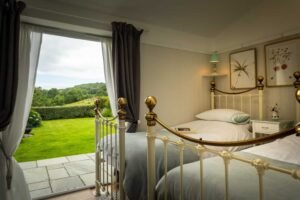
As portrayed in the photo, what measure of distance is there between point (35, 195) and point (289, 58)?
142 inches

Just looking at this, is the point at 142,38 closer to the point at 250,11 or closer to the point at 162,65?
the point at 162,65

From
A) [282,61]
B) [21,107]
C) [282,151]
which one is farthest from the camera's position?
[282,61]

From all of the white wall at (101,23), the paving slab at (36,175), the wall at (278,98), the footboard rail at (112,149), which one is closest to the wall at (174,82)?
the white wall at (101,23)

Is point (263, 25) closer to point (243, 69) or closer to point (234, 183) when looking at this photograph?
point (243, 69)

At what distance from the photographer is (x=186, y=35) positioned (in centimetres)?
345

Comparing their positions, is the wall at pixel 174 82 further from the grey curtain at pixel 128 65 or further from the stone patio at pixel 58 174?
the stone patio at pixel 58 174

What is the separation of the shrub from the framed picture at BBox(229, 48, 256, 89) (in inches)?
118

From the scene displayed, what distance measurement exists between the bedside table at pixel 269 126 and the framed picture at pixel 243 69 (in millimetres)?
780

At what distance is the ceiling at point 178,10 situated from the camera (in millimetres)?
2510

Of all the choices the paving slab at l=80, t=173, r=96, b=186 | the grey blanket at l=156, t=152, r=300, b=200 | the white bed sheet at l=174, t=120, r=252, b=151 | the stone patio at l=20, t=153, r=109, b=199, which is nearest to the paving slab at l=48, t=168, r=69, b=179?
the stone patio at l=20, t=153, r=109, b=199

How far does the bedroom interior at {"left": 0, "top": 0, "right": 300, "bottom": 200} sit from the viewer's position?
2.49 metres

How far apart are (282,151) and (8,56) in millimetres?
2455

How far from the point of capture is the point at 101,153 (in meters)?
2.42

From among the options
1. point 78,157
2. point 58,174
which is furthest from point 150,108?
point 78,157
